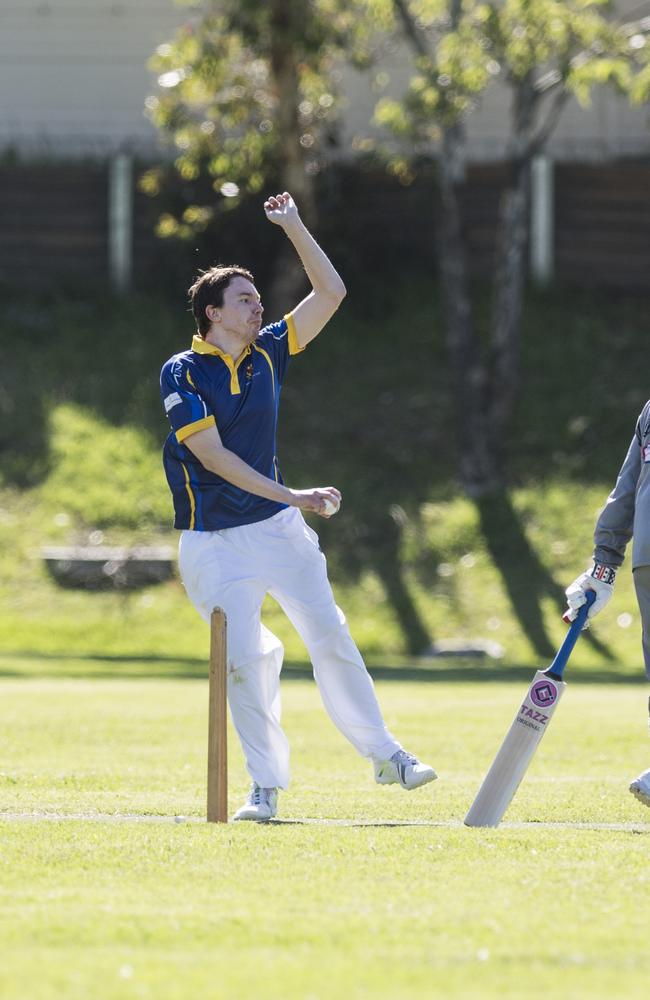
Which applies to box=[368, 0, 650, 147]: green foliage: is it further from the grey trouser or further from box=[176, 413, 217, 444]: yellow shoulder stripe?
box=[176, 413, 217, 444]: yellow shoulder stripe

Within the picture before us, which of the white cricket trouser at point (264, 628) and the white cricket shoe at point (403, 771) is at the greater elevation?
the white cricket trouser at point (264, 628)

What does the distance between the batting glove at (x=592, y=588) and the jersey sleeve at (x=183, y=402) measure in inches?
60.2

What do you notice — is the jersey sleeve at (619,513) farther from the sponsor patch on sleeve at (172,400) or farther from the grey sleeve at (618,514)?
the sponsor patch on sleeve at (172,400)

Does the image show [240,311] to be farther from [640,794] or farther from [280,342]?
[640,794]

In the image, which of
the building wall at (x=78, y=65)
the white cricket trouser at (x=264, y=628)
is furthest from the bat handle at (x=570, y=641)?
the building wall at (x=78, y=65)

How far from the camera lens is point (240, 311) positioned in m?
7.48

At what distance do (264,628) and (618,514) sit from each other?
145 cm

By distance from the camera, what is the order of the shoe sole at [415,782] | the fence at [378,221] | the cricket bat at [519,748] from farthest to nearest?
1. the fence at [378,221]
2. the shoe sole at [415,782]
3. the cricket bat at [519,748]

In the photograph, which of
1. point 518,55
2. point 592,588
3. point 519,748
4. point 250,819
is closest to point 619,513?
point 592,588

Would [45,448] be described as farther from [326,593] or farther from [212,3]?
[326,593]

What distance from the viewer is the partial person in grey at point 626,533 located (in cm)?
725

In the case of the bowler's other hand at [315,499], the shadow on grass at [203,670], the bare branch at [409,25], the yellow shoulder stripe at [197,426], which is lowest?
the shadow on grass at [203,670]

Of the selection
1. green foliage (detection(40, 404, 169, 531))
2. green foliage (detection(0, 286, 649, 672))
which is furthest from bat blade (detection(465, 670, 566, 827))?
green foliage (detection(40, 404, 169, 531))

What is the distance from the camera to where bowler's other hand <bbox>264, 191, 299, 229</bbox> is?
760 centimetres
